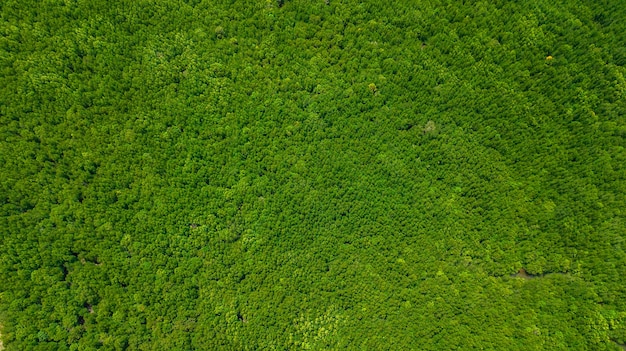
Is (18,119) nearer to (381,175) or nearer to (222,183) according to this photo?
(222,183)

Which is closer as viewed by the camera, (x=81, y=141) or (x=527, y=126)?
(x=81, y=141)

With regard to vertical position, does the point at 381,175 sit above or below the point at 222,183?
above

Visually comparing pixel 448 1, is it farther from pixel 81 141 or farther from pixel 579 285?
pixel 81 141

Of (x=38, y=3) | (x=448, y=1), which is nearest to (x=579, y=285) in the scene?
(x=448, y=1)

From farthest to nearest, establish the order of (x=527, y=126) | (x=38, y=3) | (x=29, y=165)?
(x=527, y=126) < (x=38, y=3) < (x=29, y=165)

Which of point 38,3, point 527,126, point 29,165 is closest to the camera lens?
point 29,165

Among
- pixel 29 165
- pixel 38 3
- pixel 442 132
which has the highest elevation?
pixel 38 3

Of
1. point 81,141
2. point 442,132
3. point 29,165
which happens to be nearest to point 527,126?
point 442,132
